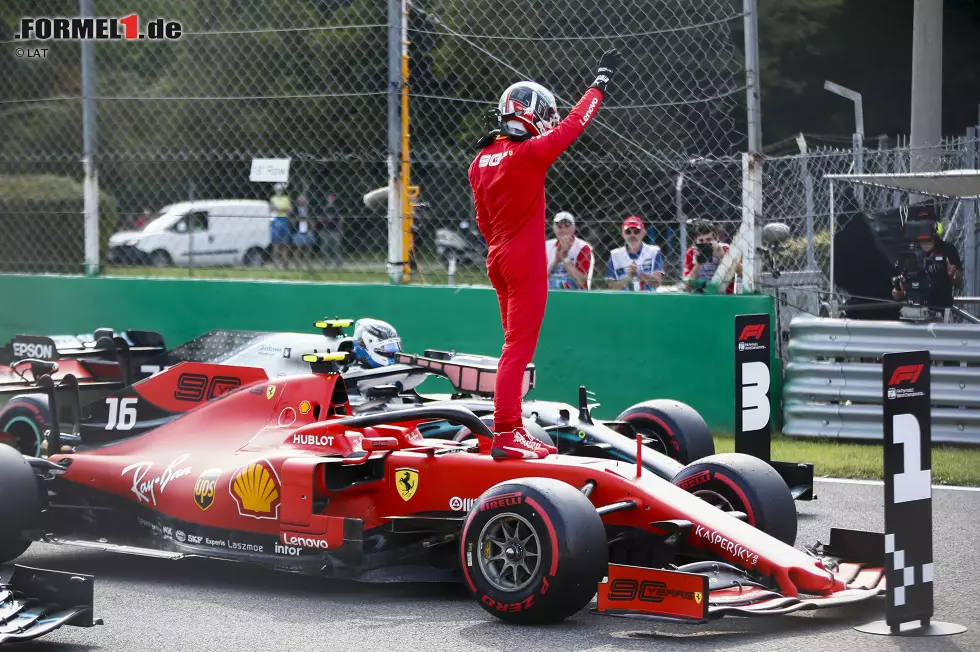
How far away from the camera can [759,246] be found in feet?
34.6

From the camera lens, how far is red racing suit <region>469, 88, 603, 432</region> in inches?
240

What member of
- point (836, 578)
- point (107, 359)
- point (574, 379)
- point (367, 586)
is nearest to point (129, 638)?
point (367, 586)

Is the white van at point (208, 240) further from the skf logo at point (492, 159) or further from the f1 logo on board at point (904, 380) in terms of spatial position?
the f1 logo on board at point (904, 380)

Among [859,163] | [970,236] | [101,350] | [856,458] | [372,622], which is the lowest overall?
[372,622]

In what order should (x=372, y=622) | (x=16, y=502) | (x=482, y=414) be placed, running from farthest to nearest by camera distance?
(x=482, y=414)
(x=16, y=502)
(x=372, y=622)

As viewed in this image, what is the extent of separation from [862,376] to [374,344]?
13.3 ft

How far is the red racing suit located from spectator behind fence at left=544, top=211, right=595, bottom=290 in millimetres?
5267

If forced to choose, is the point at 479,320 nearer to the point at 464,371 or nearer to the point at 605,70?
the point at 464,371

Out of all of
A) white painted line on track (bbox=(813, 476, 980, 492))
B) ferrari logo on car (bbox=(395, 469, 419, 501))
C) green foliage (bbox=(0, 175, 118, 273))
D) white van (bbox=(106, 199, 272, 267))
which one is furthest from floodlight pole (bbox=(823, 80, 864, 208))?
green foliage (bbox=(0, 175, 118, 273))

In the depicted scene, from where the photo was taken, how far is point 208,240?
19203mm

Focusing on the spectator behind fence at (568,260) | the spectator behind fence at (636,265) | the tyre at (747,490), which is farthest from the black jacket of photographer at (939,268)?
the tyre at (747,490)

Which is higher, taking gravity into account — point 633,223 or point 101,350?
point 633,223

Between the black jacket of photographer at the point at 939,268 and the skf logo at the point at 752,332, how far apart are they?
11.9 feet

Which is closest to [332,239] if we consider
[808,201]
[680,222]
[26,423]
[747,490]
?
[680,222]
